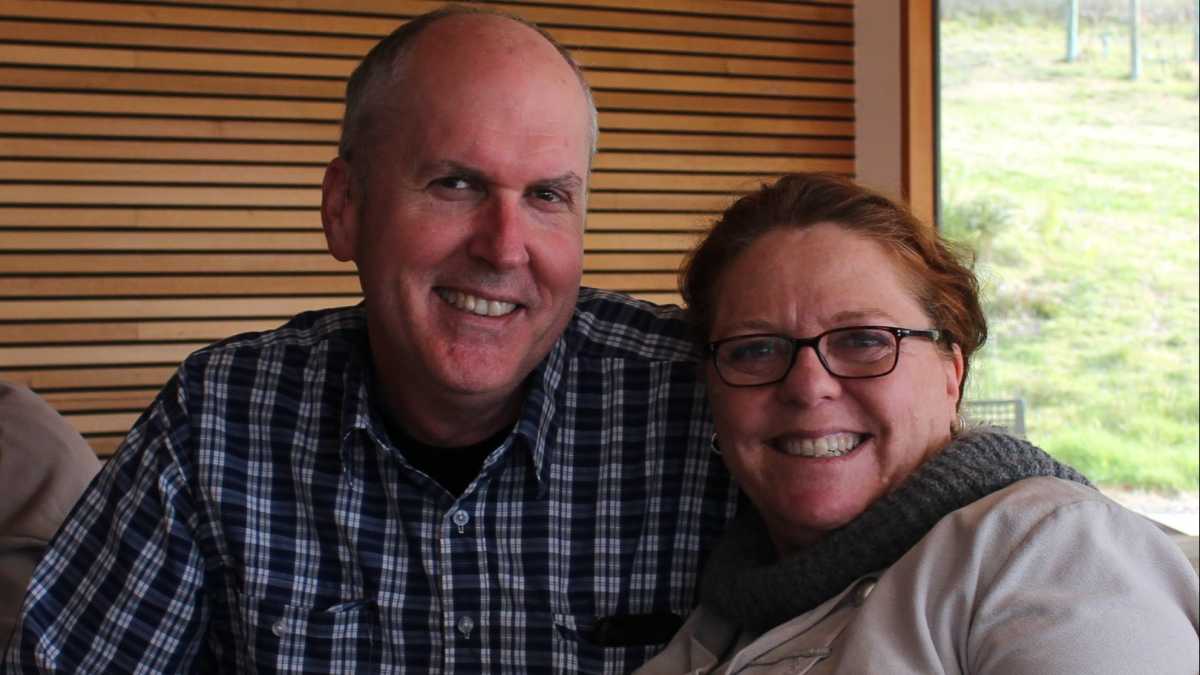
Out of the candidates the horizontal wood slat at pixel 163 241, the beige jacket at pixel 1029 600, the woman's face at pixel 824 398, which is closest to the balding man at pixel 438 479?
the woman's face at pixel 824 398

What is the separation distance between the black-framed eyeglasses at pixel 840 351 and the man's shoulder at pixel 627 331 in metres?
0.30

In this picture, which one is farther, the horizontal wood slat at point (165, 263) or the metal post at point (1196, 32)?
the metal post at point (1196, 32)

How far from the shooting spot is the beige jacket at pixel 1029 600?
1.35m

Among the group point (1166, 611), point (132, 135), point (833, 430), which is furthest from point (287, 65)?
point (1166, 611)

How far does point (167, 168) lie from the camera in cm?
554

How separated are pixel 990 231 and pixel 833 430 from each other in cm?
498

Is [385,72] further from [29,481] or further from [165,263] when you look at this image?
[165,263]

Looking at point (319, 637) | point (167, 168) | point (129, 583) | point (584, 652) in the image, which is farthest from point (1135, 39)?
point (129, 583)

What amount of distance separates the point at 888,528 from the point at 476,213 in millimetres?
758

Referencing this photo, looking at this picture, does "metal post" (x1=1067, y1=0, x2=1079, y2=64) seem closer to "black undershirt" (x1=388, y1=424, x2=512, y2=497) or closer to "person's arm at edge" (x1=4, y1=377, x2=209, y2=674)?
"black undershirt" (x1=388, y1=424, x2=512, y2=497)

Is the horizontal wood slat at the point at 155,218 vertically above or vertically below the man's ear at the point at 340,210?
below

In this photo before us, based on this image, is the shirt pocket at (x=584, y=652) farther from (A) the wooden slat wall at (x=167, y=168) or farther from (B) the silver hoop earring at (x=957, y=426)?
(A) the wooden slat wall at (x=167, y=168)

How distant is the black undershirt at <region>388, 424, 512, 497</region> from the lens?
2045 mm

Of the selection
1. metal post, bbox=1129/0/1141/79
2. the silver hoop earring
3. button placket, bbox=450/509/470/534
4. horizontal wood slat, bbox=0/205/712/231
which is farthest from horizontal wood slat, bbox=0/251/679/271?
the silver hoop earring
